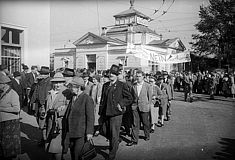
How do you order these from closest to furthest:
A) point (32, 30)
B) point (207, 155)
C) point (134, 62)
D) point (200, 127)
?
point (207, 155), point (200, 127), point (32, 30), point (134, 62)

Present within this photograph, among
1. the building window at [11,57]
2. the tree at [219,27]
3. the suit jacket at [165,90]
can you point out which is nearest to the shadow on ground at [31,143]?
the building window at [11,57]

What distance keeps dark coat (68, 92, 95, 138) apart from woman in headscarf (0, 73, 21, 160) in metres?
1.01

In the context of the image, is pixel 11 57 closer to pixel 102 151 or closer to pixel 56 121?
pixel 102 151

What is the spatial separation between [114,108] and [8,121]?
1785 millimetres

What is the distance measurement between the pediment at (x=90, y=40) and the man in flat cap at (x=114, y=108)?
88.1 feet

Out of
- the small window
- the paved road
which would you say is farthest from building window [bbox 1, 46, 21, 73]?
the paved road

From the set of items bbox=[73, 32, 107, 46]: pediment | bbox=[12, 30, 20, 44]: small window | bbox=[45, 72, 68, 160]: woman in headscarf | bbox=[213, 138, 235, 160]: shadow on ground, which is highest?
bbox=[73, 32, 107, 46]: pediment

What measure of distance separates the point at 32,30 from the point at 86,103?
706 centimetres

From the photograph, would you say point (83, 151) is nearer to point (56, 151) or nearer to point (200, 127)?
point (56, 151)

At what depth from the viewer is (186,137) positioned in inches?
238

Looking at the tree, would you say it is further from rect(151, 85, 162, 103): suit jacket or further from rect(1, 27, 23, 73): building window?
rect(1, 27, 23, 73): building window

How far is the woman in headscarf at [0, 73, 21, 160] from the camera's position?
12.6 feet

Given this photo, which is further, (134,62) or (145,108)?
(134,62)

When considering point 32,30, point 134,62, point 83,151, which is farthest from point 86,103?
point 134,62
